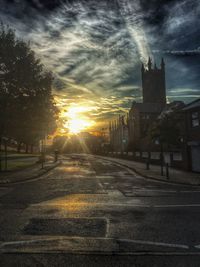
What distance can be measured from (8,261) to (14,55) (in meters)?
24.0

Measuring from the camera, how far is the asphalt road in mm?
5137

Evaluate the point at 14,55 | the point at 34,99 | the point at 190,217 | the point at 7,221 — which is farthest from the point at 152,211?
the point at 14,55

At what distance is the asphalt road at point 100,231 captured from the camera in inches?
202

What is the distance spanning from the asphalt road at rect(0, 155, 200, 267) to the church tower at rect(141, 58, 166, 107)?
363 ft

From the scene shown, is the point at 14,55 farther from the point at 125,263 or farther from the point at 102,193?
the point at 125,263

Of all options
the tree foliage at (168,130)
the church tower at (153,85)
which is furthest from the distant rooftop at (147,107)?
the tree foliage at (168,130)

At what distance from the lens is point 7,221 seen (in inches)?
305

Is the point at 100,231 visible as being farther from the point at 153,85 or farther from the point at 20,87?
the point at 153,85

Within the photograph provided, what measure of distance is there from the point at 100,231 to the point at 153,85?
119105mm

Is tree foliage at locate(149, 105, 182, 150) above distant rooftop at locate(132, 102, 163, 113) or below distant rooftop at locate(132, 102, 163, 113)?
below

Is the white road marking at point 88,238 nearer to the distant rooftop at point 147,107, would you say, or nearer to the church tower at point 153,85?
the distant rooftop at point 147,107

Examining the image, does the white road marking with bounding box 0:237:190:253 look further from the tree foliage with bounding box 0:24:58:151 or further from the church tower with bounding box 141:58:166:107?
the church tower with bounding box 141:58:166:107

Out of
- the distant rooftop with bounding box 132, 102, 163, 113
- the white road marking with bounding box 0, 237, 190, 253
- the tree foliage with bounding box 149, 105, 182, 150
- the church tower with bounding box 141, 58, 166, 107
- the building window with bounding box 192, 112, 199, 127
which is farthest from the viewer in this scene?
the church tower with bounding box 141, 58, 166, 107

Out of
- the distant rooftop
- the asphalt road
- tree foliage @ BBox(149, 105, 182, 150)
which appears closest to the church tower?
the distant rooftop
